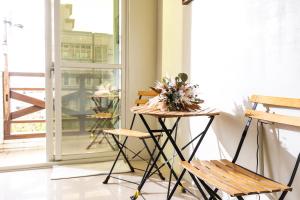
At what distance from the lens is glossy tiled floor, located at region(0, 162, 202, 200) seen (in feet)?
7.73

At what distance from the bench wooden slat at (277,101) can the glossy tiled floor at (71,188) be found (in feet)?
3.69

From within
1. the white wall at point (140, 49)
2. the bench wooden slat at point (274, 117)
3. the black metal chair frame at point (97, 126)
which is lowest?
the black metal chair frame at point (97, 126)

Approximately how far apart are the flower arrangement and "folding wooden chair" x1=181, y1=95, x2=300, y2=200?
46 centimetres

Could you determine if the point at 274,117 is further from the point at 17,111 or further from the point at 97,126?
the point at 17,111

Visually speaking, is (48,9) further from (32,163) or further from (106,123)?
(32,163)

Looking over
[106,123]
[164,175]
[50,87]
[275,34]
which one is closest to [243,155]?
[275,34]

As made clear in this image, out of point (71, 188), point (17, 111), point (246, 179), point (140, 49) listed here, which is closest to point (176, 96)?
point (246, 179)

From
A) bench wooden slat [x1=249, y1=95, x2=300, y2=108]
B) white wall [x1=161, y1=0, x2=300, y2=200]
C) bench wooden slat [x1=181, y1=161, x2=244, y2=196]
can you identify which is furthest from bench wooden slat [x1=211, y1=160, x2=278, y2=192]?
bench wooden slat [x1=249, y1=95, x2=300, y2=108]

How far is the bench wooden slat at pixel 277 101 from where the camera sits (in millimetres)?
1409

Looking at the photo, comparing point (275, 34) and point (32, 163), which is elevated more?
point (275, 34)

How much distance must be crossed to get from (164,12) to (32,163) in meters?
2.38

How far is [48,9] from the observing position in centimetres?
313

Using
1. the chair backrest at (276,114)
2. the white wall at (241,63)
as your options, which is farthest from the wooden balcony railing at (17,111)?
the chair backrest at (276,114)

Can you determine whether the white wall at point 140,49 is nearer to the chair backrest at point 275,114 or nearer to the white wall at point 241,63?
the white wall at point 241,63
